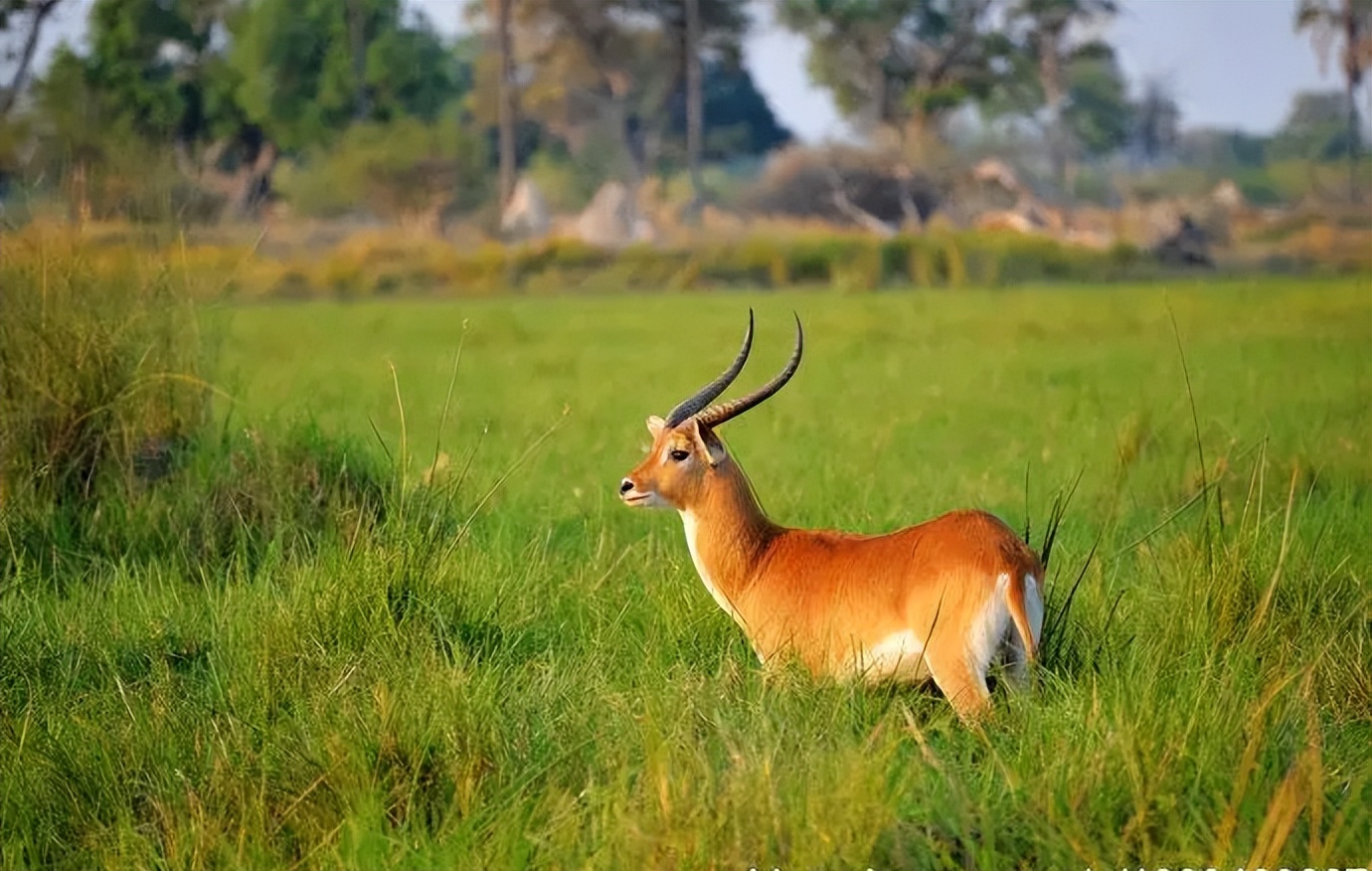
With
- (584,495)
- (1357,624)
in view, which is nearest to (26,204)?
(584,495)

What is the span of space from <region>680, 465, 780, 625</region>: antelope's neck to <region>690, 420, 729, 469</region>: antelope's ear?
0.20 ft

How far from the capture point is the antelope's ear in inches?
179

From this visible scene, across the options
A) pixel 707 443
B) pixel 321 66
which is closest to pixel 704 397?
pixel 707 443

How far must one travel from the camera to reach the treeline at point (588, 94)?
3055cm

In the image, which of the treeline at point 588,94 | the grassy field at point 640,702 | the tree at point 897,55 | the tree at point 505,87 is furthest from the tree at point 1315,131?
the grassy field at point 640,702

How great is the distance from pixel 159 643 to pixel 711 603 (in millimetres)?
1622

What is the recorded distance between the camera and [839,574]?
436cm

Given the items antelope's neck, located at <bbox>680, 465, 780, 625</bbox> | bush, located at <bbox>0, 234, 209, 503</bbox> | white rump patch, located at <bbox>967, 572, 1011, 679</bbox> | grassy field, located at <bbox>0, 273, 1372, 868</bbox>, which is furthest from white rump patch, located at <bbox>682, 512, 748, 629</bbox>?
bush, located at <bbox>0, 234, 209, 503</bbox>

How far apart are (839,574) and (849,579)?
5 cm

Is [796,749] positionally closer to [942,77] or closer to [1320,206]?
[1320,206]

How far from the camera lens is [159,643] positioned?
504 cm

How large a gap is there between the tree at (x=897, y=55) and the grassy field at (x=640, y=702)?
86.9 ft

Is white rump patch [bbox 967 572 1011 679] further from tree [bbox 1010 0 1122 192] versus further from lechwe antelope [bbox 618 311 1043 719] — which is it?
tree [bbox 1010 0 1122 192]

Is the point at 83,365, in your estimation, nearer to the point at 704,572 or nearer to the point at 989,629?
Result: the point at 704,572
